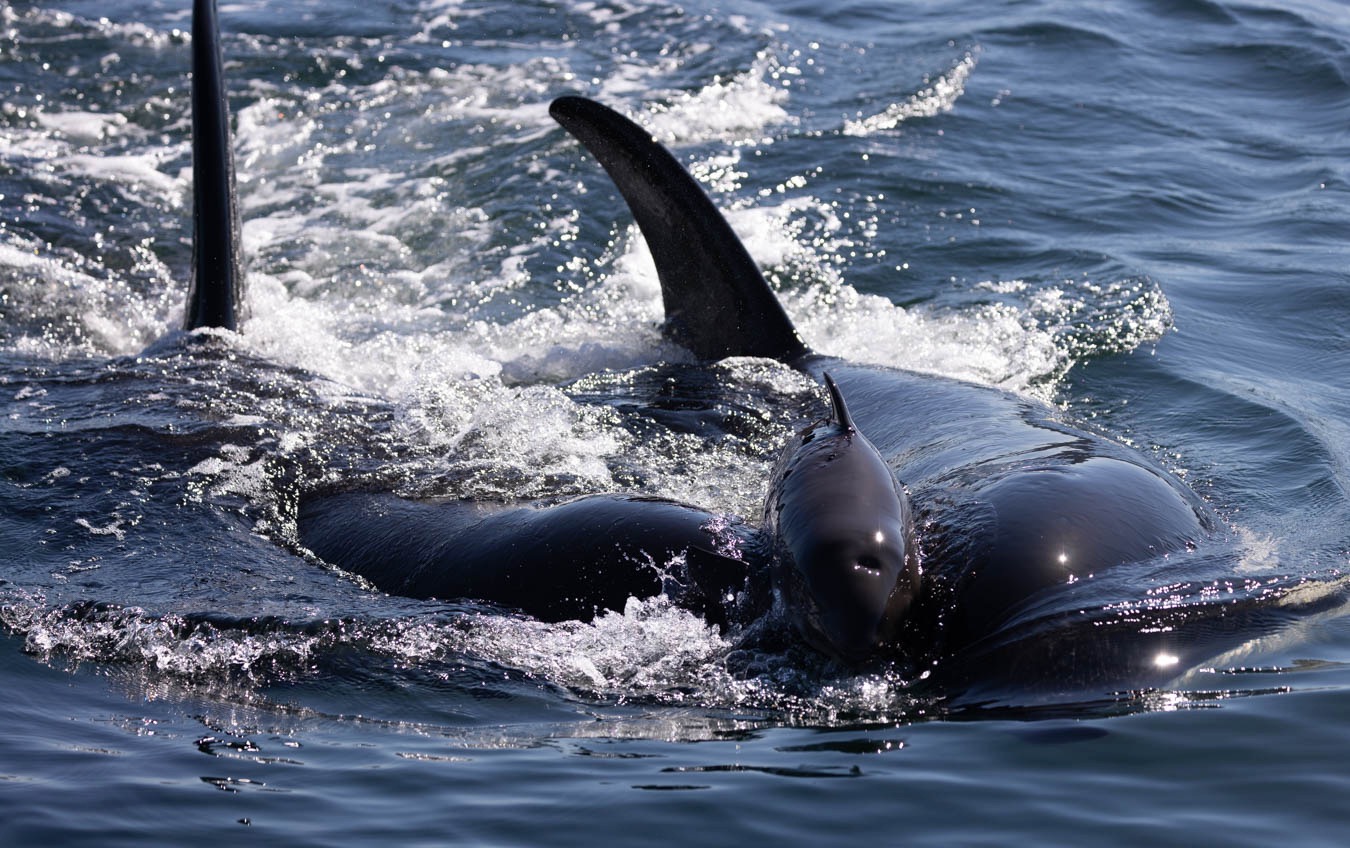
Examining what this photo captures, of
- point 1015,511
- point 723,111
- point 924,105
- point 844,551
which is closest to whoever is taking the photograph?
point 844,551

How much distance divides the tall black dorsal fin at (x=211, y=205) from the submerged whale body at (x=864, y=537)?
2.70 m

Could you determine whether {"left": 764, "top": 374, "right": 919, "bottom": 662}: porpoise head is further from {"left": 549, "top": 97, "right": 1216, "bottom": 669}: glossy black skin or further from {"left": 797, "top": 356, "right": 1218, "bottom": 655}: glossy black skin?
{"left": 797, "top": 356, "right": 1218, "bottom": 655}: glossy black skin

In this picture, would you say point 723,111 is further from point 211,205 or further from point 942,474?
point 942,474

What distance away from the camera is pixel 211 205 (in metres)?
9.15

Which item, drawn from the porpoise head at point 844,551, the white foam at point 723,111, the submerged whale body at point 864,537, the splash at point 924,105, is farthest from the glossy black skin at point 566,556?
the splash at point 924,105

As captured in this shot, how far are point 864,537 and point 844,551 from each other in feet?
0.30

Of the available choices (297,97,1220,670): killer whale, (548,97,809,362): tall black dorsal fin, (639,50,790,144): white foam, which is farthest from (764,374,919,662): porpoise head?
(639,50,790,144): white foam

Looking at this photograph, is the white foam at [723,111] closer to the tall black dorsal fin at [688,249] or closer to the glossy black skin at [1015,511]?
the tall black dorsal fin at [688,249]

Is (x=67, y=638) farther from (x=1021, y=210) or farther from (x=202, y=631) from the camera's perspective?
(x=1021, y=210)

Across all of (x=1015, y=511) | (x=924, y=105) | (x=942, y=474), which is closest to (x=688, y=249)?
(x=942, y=474)

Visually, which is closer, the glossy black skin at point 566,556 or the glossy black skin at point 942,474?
the glossy black skin at point 942,474

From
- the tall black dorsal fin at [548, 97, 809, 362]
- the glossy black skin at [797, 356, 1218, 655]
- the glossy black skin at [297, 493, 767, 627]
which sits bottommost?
the glossy black skin at [297, 493, 767, 627]

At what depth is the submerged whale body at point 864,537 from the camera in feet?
15.0

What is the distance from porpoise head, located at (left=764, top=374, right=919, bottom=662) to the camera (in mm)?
4395
